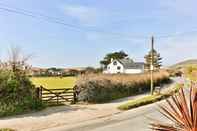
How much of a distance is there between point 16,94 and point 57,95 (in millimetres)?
4146

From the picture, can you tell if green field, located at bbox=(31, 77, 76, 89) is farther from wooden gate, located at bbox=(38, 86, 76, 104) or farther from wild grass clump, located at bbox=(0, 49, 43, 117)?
wild grass clump, located at bbox=(0, 49, 43, 117)

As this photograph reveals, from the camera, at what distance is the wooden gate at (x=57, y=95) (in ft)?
78.3

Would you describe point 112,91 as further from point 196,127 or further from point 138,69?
point 138,69

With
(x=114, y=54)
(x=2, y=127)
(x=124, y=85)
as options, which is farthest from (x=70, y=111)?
(x=114, y=54)

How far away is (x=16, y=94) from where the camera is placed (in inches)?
834

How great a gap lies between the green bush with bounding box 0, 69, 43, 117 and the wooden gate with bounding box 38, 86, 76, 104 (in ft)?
3.67

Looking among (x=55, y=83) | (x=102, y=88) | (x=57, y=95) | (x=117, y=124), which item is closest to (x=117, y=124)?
(x=117, y=124)

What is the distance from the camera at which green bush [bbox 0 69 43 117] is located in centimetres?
2039

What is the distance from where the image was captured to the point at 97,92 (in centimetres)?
2758

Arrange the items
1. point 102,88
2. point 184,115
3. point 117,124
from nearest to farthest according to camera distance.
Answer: point 184,115, point 117,124, point 102,88

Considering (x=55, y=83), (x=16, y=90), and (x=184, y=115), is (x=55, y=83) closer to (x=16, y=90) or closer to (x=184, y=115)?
(x=16, y=90)

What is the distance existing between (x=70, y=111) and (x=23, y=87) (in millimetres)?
3162

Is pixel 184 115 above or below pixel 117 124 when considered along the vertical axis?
above

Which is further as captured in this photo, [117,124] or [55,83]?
[55,83]
